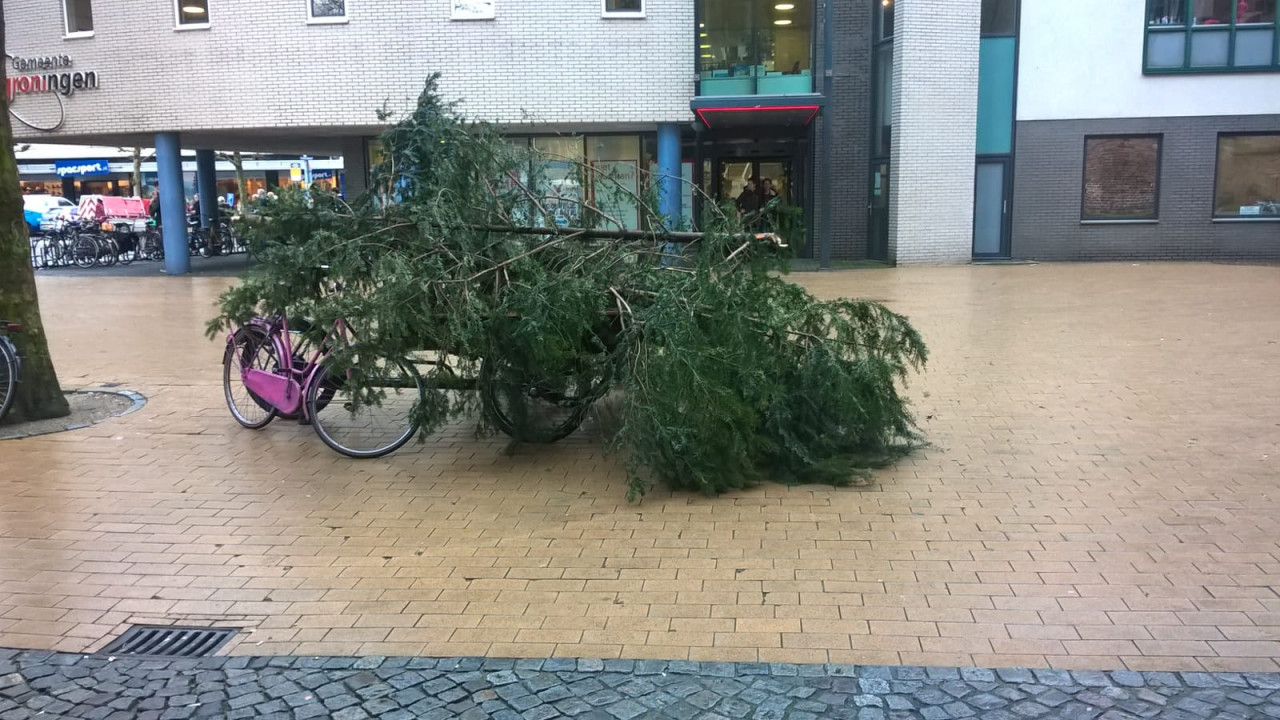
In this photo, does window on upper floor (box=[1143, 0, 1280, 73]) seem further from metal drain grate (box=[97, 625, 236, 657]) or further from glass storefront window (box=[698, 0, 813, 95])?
metal drain grate (box=[97, 625, 236, 657])

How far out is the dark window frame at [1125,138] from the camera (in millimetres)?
20016

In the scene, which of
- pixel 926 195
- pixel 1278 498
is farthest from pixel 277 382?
pixel 926 195

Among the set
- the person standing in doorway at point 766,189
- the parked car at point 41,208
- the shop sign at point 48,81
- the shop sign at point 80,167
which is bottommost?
the parked car at point 41,208

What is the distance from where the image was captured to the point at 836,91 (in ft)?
68.8

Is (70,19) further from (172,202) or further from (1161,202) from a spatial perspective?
(1161,202)

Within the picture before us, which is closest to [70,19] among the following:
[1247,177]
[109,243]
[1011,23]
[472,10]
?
[109,243]

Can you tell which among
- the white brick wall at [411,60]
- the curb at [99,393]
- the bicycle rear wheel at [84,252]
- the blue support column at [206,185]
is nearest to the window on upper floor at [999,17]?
the white brick wall at [411,60]

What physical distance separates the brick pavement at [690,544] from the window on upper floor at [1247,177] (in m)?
13.9

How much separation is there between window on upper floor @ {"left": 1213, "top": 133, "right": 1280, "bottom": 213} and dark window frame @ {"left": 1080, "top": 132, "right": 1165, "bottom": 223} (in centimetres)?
109

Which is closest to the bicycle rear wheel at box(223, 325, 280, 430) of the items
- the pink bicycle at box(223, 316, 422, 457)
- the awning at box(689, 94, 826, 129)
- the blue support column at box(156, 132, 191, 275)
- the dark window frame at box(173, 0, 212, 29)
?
the pink bicycle at box(223, 316, 422, 457)

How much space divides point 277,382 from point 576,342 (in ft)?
7.51

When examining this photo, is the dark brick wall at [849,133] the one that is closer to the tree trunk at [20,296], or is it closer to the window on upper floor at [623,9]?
the window on upper floor at [623,9]

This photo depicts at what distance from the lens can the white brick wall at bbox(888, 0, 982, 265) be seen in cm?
1912

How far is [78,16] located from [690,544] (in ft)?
65.5
